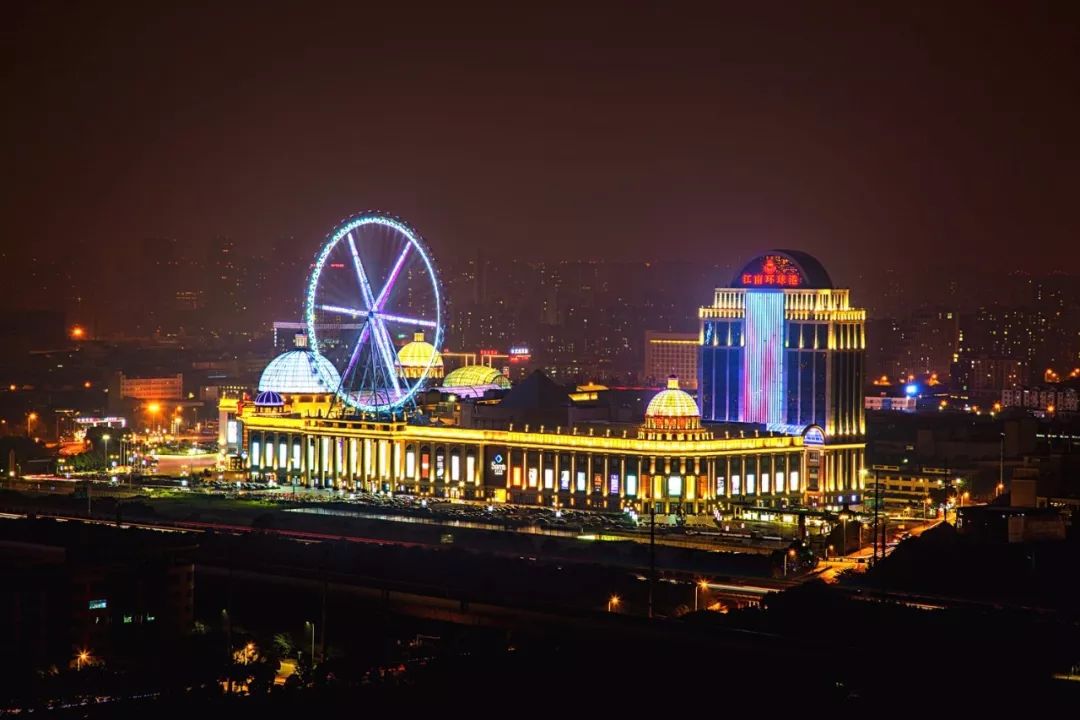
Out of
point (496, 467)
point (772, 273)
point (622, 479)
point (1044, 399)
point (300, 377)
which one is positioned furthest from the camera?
point (1044, 399)

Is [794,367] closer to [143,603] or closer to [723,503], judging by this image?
[723,503]

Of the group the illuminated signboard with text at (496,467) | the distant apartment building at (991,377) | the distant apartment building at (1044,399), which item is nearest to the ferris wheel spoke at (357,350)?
the illuminated signboard with text at (496,467)

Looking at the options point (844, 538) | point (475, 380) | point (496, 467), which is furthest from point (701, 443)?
point (475, 380)

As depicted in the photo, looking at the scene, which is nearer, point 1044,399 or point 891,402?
point 891,402

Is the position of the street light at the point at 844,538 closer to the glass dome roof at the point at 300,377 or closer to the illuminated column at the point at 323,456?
the illuminated column at the point at 323,456

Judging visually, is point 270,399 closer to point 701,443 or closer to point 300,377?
point 300,377

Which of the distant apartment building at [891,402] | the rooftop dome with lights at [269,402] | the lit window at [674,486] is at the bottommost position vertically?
the lit window at [674,486]

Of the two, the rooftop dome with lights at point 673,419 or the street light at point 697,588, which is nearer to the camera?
the street light at point 697,588
